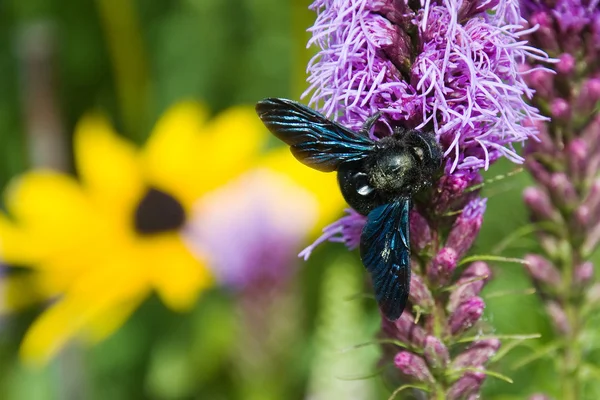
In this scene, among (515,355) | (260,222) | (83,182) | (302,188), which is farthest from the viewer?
(83,182)

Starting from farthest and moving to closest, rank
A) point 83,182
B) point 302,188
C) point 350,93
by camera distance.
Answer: point 83,182, point 302,188, point 350,93

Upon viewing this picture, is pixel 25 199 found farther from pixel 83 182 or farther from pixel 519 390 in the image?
pixel 519 390

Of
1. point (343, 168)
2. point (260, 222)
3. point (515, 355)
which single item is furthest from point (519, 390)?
point (343, 168)

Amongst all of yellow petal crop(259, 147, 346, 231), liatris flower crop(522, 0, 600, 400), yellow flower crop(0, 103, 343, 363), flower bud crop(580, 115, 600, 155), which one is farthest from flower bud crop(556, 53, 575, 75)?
yellow petal crop(259, 147, 346, 231)

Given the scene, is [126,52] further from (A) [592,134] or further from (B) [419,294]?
(B) [419,294]

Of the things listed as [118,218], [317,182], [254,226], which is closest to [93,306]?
[118,218]

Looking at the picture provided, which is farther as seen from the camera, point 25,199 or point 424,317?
point 25,199

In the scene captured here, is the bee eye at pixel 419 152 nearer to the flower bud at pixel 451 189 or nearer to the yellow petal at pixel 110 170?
the flower bud at pixel 451 189
